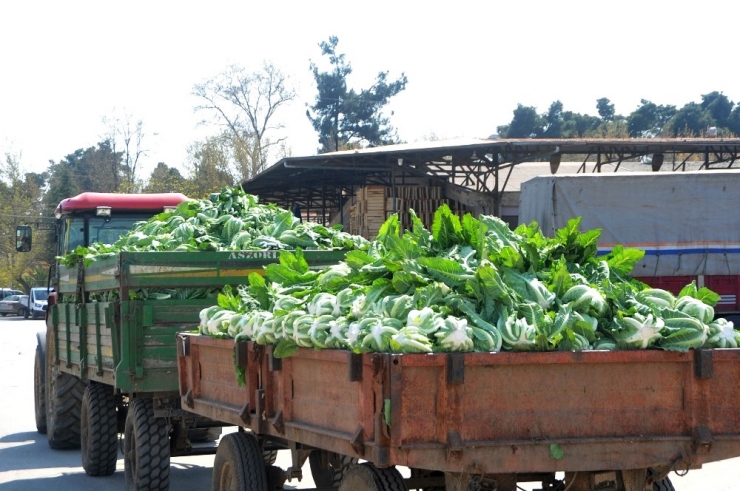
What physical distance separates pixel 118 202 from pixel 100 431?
379 cm

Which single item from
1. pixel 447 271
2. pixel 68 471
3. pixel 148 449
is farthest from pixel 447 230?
pixel 68 471

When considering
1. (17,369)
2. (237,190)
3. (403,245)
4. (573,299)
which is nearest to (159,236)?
(237,190)

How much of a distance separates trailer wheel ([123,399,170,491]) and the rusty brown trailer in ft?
12.1

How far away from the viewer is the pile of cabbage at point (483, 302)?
4.84 metres

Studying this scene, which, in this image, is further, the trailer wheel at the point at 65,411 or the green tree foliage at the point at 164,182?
the green tree foliage at the point at 164,182

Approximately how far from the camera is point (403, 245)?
5684 millimetres

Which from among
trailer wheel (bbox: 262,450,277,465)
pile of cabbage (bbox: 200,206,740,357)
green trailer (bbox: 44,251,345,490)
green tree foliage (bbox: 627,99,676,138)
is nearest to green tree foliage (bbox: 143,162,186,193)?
green tree foliage (bbox: 627,99,676,138)

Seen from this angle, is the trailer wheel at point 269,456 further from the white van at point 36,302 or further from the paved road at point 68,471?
the white van at point 36,302

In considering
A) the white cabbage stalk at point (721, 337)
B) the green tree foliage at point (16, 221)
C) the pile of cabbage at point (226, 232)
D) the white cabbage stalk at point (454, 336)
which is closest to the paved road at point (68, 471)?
the pile of cabbage at point (226, 232)

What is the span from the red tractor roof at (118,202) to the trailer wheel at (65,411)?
207 cm

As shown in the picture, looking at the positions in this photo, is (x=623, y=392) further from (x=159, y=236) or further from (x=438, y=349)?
(x=159, y=236)

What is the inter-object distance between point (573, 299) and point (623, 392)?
0.55 metres

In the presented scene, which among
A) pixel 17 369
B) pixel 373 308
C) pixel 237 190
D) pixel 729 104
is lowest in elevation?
pixel 17 369

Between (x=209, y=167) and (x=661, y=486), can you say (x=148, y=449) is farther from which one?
(x=209, y=167)
